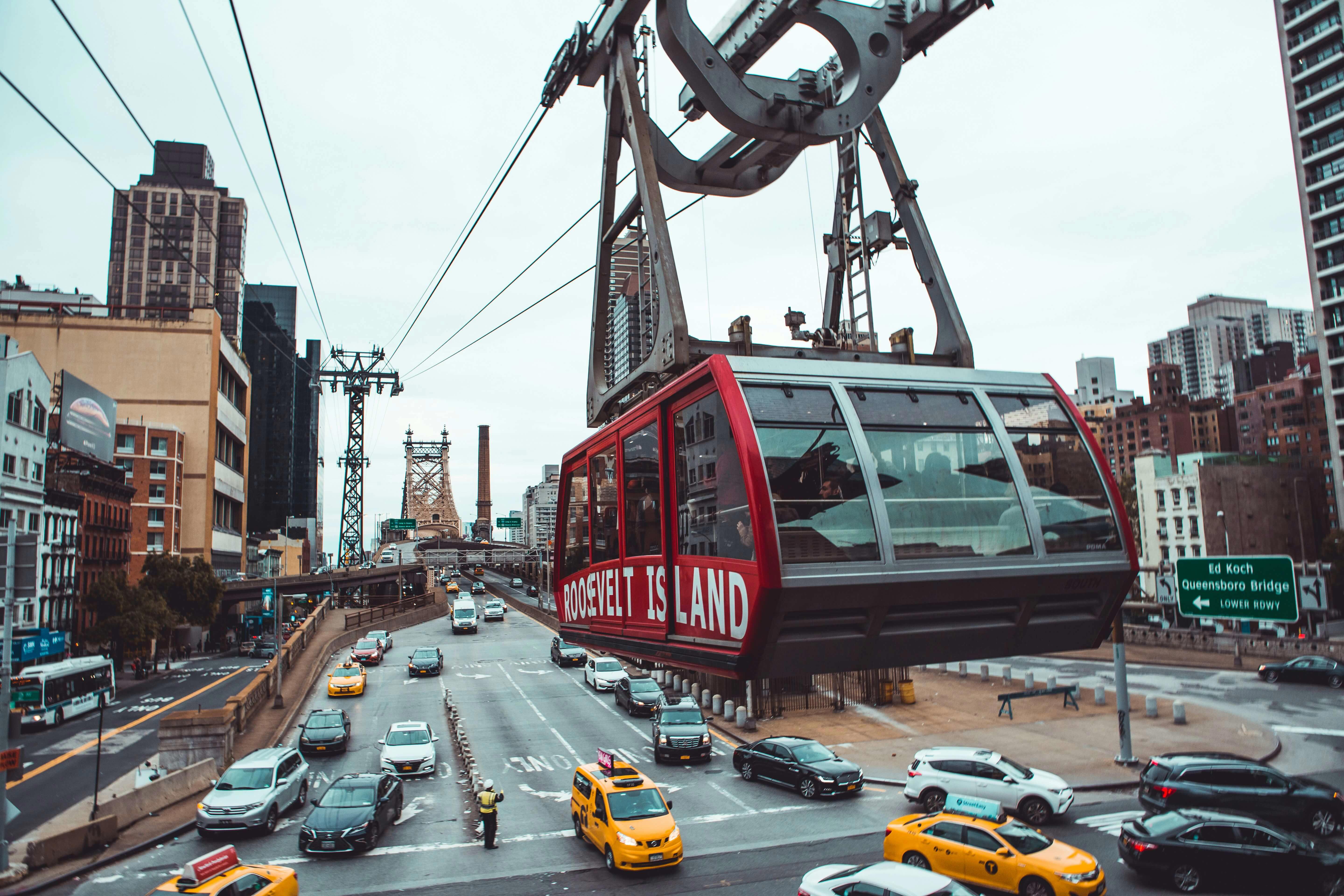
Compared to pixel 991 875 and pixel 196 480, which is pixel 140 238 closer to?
pixel 196 480

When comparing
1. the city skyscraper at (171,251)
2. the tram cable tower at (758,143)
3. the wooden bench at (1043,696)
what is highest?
the city skyscraper at (171,251)

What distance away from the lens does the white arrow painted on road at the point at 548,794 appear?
22203 mm

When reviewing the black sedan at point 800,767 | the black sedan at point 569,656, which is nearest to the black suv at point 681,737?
the black sedan at point 800,767

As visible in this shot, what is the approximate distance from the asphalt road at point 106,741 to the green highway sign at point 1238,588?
26.0 metres

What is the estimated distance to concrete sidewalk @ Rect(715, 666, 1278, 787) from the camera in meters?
23.9

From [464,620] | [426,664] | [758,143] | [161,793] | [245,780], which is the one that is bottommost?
[161,793]

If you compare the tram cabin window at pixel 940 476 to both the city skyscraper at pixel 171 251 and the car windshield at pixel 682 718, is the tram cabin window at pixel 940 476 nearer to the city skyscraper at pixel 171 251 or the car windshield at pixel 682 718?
the car windshield at pixel 682 718

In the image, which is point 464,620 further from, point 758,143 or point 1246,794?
point 758,143

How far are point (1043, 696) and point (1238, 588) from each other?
19029mm

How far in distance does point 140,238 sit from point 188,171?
19.9 meters

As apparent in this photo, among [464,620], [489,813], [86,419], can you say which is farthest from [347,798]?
[86,419]

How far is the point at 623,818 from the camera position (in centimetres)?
1711

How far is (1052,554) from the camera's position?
650 centimetres

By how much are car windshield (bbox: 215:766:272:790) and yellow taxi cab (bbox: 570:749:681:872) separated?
7760 mm
